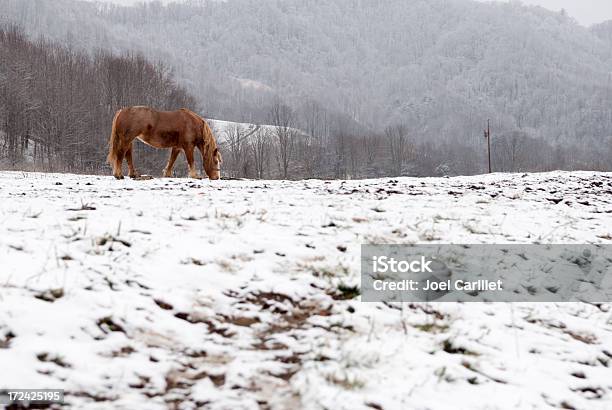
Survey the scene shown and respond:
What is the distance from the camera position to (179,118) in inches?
555

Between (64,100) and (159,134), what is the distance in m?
31.5

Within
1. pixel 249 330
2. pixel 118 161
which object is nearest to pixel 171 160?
pixel 118 161

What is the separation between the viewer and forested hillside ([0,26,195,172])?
37.2 meters

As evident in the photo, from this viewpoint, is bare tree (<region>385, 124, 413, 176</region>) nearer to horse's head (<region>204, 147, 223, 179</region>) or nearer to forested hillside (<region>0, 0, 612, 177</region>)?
forested hillside (<region>0, 0, 612, 177</region>)

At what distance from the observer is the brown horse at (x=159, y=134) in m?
13.4

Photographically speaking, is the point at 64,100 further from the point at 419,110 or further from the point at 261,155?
the point at 419,110

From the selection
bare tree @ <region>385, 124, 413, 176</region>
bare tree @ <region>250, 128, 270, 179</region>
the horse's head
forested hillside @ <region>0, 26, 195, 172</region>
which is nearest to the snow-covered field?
the horse's head

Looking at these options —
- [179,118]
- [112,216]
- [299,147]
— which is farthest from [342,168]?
[112,216]

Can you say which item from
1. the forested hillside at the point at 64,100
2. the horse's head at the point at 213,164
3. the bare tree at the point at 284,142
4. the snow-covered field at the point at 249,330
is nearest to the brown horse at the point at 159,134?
the horse's head at the point at 213,164

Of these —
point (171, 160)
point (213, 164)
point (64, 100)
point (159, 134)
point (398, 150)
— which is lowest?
point (213, 164)

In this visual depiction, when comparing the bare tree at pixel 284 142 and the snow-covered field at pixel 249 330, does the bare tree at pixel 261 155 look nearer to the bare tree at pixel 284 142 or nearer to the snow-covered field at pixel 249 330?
the bare tree at pixel 284 142

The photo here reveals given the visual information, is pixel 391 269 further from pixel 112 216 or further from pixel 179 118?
pixel 179 118

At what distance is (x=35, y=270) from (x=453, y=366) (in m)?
3.26

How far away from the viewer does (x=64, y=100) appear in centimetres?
3897
